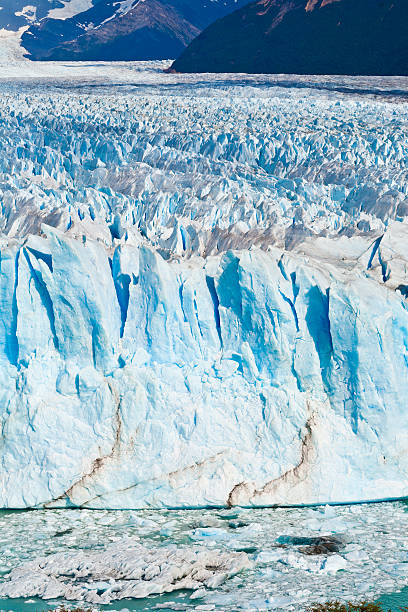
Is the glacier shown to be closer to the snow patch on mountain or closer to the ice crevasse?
the ice crevasse

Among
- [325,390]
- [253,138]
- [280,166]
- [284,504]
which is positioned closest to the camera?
[284,504]

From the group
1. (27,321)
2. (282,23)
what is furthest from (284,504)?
(282,23)

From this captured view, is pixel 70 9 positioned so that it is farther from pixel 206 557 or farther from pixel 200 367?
pixel 206 557

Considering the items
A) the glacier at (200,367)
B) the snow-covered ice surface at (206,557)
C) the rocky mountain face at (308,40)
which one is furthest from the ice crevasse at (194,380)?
the rocky mountain face at (308,40)

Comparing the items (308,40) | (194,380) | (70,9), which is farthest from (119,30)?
(194,380)

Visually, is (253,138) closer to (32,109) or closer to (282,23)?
(32,109)
